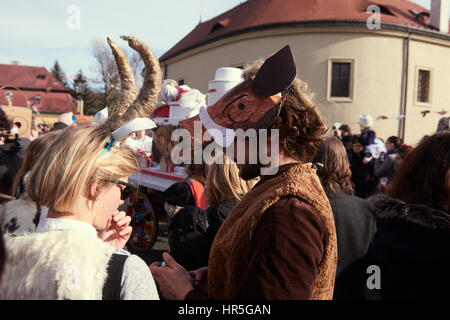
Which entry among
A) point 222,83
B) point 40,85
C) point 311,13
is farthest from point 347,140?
point 40,85

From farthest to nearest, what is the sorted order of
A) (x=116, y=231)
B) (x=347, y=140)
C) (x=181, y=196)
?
(x=347, y=140) → (x=181, y=196) → (x=116, y=231)

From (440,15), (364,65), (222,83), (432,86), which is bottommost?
(222,83)

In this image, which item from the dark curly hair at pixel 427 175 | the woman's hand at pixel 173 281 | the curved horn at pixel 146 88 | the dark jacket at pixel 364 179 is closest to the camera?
the woman's hand at pixel 173 281

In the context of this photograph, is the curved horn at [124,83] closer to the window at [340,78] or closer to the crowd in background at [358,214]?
the crowd in background at [358,214]

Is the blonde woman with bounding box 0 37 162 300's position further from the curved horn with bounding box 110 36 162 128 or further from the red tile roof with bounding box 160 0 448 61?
the red tile roof with bounding box 160 0 448 61

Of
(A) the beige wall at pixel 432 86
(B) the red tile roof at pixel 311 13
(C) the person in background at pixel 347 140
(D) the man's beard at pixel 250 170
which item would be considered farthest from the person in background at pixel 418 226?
(A) the beige wall at pixel 432 86

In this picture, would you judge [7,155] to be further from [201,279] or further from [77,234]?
[201,279]

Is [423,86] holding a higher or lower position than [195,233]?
higher

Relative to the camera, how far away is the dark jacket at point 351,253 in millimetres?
2283

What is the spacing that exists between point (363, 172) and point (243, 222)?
5817mm

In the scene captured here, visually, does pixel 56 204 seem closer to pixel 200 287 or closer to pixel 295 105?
pixel 200 287

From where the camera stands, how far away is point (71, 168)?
120 centimetres

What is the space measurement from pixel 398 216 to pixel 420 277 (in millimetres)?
281
